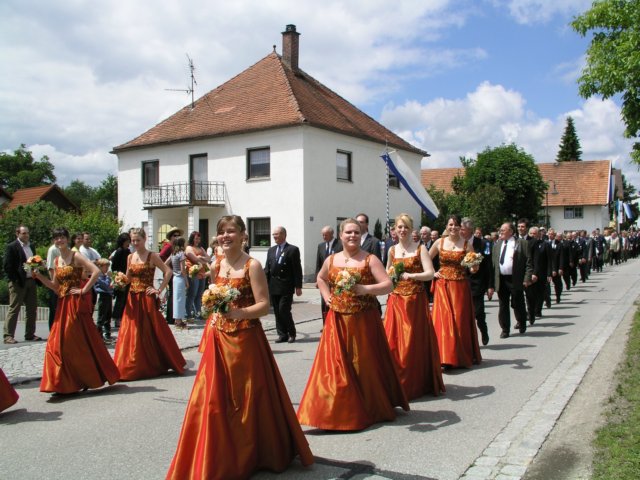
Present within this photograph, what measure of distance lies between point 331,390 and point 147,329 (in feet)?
12.4

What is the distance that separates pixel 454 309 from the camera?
8.58 meters

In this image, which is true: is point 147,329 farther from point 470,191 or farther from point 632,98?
point 470,191

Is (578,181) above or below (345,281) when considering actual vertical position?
above

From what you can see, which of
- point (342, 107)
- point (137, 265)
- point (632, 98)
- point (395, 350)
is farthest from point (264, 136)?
point (395, 350)

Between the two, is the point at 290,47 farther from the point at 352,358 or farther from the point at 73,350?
the point at 352,358

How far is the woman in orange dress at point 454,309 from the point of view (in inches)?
328

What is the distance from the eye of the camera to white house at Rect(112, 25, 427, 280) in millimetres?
26844

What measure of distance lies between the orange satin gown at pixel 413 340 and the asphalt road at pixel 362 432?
0.83 feet

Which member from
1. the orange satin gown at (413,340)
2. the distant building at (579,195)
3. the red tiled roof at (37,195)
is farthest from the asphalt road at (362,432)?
the red tiled roof at (37,195)

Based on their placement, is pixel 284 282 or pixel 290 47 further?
pixel 290 47

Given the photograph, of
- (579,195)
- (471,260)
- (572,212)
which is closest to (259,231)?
(471,260)

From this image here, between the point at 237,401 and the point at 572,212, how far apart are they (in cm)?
6391

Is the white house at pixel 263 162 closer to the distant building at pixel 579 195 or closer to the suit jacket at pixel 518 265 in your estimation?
the suit jacket at pixel 518 265

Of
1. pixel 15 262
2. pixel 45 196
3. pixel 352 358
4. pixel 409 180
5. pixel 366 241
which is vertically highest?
pixel 45 196
